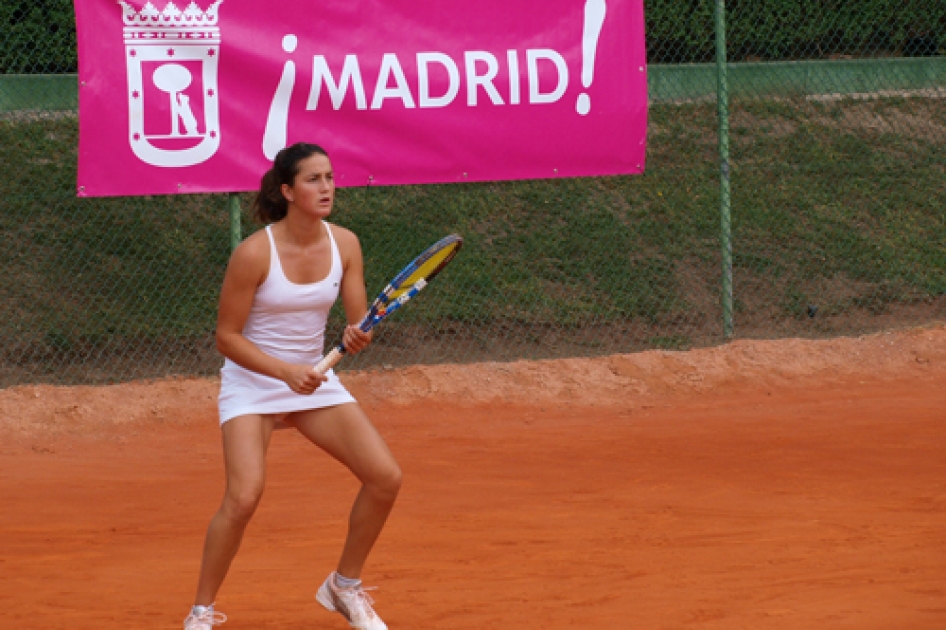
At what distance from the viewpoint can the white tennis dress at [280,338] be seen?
13.6 ft

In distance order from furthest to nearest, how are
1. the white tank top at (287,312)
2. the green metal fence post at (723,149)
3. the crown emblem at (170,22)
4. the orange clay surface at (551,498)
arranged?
the green metal fence post at (723,149) < the crown emblem at (170,22) < the orange clay surface at (551,498) < the white tank top at (287,312)

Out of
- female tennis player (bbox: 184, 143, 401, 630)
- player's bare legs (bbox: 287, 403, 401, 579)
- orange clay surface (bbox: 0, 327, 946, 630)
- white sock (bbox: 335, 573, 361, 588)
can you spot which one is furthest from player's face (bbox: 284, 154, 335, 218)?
orange clay surface (bbox: 0, 327, 946, 630)

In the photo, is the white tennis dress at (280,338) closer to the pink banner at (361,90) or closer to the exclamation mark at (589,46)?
the pink banner at (361,90)

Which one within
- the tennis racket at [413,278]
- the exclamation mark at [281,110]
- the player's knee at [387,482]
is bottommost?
the player's knee at [387,482]

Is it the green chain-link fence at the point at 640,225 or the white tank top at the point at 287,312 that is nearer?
the white tank top at the point at 287,312

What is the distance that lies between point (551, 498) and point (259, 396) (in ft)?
8.27

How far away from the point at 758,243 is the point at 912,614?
320 inches

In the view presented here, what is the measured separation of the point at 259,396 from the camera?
415 cm

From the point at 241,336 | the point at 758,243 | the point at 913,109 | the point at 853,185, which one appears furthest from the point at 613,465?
the point at 913,109

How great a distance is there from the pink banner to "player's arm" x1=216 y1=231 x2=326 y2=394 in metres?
4.30

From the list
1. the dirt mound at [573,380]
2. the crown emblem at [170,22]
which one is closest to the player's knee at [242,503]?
the dirt mound at [573,380]

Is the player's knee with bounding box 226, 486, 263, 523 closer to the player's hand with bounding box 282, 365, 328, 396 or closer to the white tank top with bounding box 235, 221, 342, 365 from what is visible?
the player's hand with bounding box 282, 365, 328, 396

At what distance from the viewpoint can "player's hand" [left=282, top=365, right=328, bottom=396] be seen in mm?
3994

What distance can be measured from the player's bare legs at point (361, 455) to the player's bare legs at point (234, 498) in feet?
0.65
